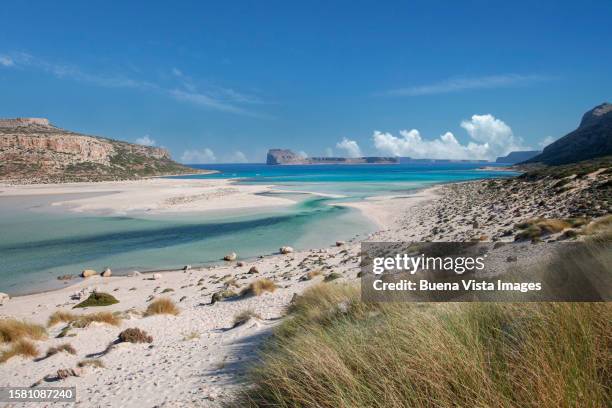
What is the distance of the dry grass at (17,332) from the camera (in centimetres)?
806

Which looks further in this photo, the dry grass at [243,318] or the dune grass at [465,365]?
the dry grass at [243,318]

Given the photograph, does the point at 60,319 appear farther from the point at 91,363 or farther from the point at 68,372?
the point at 68,372

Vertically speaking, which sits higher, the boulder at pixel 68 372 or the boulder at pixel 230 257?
the boulder at pixel 68 372

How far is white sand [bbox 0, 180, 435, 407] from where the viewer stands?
527 cm

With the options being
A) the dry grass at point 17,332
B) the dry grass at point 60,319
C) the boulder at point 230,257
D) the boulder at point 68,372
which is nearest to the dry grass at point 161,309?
the dry grass at point 60,319

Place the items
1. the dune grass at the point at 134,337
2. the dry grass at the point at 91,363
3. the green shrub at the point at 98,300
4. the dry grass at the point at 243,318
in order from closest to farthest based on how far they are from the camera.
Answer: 1. the dry grass at the point at 91,363
2. the dune grass at the point at 134,337
3. the dry grass at the point at 243,318
4. the green shrub at the point at 98,300

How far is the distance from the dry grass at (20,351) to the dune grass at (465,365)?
625 cm

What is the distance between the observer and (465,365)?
105 inches

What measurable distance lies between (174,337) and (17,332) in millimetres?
3550

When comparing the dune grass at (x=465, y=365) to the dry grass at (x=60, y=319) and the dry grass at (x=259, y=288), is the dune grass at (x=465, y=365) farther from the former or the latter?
the dry grass at (x=60, y=319)

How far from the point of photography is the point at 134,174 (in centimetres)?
10775

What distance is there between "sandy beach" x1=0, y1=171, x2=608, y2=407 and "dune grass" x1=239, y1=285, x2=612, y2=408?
1464 millimetres

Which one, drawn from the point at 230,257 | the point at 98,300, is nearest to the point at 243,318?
the point at 98,300

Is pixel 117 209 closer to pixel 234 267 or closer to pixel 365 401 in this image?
pixel 234 267
